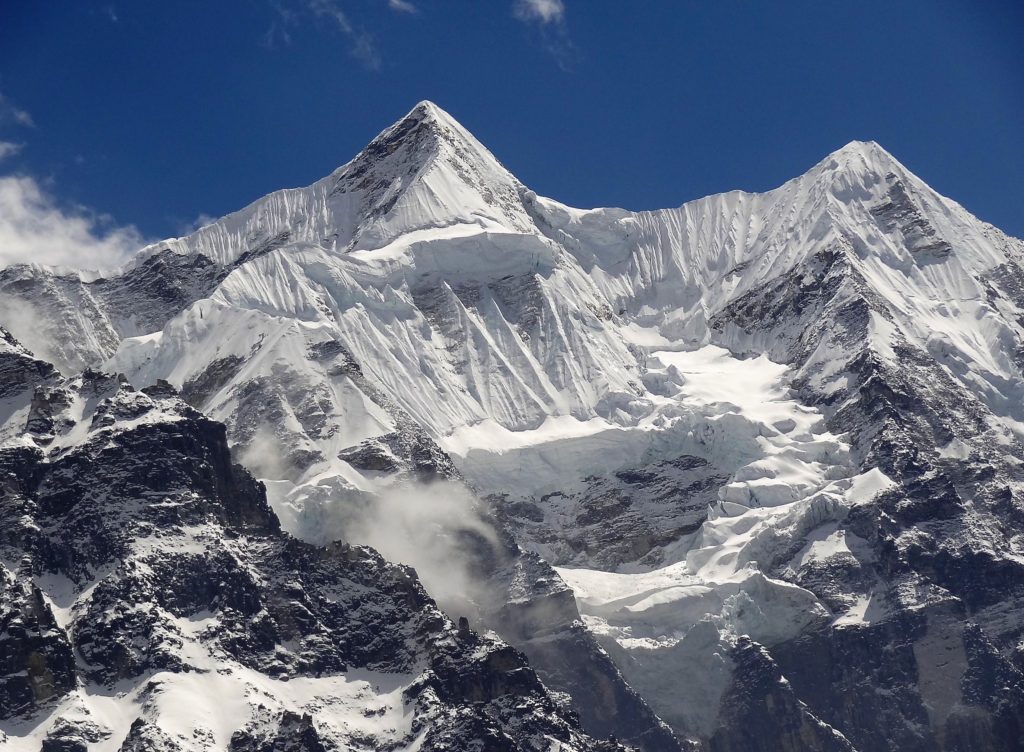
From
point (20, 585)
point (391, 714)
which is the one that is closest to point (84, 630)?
point (20, 585)

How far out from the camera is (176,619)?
199 metres

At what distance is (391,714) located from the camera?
19962cm

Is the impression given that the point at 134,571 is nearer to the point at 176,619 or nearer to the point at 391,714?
the point at 176,619

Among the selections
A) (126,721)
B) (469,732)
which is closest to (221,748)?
(126,721)

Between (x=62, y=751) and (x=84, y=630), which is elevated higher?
(x=84, y=630)

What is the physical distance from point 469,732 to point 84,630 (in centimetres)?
2955

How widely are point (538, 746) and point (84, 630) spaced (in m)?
35.4

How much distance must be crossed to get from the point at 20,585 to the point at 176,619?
41.6 feet

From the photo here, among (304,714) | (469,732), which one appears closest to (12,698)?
(304,714)

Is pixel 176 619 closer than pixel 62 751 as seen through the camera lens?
No

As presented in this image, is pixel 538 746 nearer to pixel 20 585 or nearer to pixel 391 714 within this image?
pixel 391 714

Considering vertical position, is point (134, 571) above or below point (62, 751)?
above

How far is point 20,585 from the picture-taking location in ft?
632

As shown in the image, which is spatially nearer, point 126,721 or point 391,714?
point 126,721
